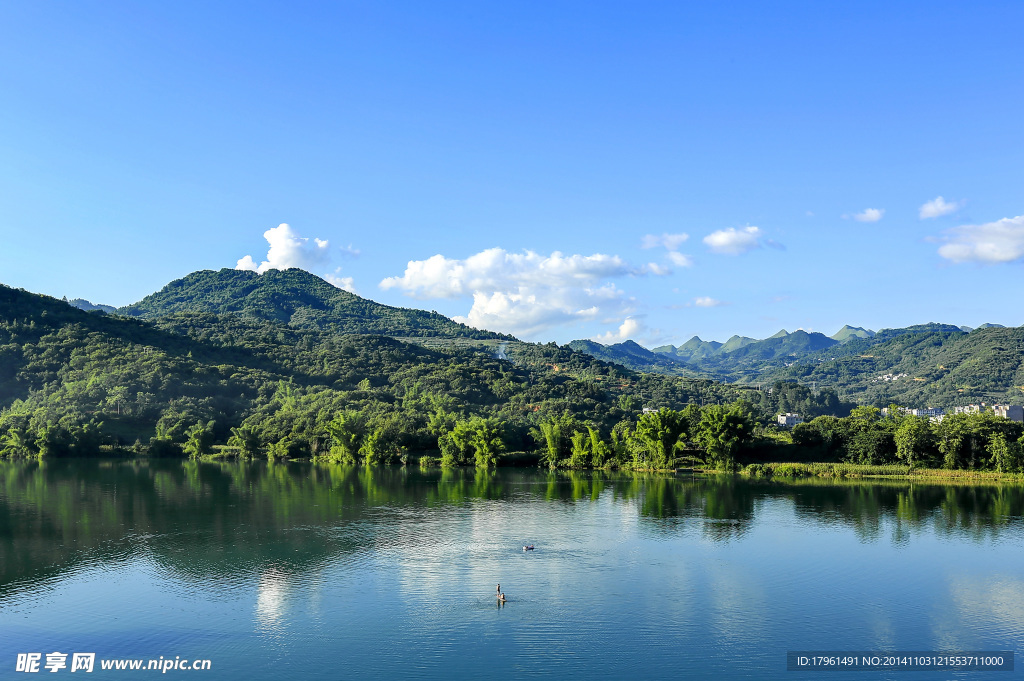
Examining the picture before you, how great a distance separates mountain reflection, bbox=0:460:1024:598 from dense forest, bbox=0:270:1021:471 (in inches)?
228

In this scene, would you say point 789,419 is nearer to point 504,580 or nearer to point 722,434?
point 722,434

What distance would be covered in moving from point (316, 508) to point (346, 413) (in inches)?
1706

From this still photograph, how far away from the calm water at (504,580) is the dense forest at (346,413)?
17.4 meters

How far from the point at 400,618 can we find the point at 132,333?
130 m

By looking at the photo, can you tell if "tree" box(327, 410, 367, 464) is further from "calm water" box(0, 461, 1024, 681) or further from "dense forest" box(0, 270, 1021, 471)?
"calm water" box(0, 461, 1024, 681)

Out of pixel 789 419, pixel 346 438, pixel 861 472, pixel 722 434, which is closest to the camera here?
pixel 861 472

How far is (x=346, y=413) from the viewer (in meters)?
95.1

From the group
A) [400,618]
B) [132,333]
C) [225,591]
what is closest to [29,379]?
[132,333]

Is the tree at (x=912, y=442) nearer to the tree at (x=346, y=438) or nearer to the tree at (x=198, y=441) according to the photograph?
the tree at (x=346, y=438)

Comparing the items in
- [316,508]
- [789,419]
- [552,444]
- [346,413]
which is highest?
[346,413]

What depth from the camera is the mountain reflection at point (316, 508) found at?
3734 cm

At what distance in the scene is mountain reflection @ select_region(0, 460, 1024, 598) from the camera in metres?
37.3

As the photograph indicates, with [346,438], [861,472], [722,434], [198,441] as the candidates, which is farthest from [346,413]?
[861,472]

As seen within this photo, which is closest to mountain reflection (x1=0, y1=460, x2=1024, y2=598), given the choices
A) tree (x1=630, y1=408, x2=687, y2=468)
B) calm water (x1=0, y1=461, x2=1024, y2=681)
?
calm water (x1=0, y1=461, x2=1024, y2=681)
